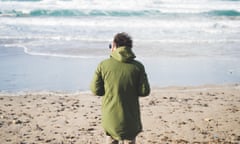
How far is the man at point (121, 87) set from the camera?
3.95m

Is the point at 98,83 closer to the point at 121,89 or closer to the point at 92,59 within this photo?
the point at 121,89

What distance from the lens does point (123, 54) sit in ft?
12.9

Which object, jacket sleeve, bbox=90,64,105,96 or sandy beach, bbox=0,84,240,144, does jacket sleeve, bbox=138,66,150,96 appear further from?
sandy beach, bbox=0,84,240,144

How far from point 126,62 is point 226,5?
44575mm

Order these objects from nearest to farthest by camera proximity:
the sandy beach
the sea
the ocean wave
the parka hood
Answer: the parka hood, the sandy beach, the sea, the ocean wave

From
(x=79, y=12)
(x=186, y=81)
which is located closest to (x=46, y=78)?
(x=186, y=81)

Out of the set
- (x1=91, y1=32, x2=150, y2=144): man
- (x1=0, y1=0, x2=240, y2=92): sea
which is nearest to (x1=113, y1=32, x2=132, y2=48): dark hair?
(x1=91, y1=32, x2=150, y2=144): man

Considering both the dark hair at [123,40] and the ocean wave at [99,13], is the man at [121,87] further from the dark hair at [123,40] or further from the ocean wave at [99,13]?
the ocean wave at [99,13]

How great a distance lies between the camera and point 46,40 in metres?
20.0

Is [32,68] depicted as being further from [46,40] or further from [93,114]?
[46,40]

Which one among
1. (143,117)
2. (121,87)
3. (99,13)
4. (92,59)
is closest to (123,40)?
(121,87)

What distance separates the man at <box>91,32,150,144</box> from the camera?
155 inches

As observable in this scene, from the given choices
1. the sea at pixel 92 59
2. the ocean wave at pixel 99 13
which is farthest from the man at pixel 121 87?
the ocean wave at pixel 99 13

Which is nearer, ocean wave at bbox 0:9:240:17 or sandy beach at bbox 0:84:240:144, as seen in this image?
sandy beach at bbox 0:84:240:144
